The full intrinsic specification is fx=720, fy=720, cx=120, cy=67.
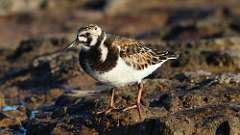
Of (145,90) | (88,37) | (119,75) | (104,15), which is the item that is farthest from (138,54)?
(104,15)

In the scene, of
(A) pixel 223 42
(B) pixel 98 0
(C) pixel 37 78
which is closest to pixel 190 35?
(A) pixel 223 42

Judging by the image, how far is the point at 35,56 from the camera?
1750cm

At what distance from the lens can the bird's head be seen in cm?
1009

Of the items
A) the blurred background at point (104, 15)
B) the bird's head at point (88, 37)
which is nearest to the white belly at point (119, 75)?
the bird's head at point (88, 37)

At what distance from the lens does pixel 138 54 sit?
1062cm

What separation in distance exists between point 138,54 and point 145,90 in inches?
79.5

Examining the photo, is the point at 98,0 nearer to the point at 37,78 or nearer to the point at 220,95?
the point at 37,78

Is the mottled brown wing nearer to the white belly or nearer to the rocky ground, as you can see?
the white belly

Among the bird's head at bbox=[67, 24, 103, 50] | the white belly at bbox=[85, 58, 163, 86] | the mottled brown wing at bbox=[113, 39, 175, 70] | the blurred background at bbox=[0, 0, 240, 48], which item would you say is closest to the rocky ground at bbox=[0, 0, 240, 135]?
the blurred background at bbox=[0, 0, 240, 48]

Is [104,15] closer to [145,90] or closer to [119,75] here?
[145,90]

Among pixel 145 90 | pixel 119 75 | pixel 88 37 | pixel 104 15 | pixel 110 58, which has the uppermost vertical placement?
pixel 104 15

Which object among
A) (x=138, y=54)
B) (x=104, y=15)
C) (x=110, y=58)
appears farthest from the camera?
(x=104, y=15)

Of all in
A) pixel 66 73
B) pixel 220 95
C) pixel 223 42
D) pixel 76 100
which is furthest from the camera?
pixel 223 42

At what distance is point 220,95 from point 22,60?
7.89 metres
